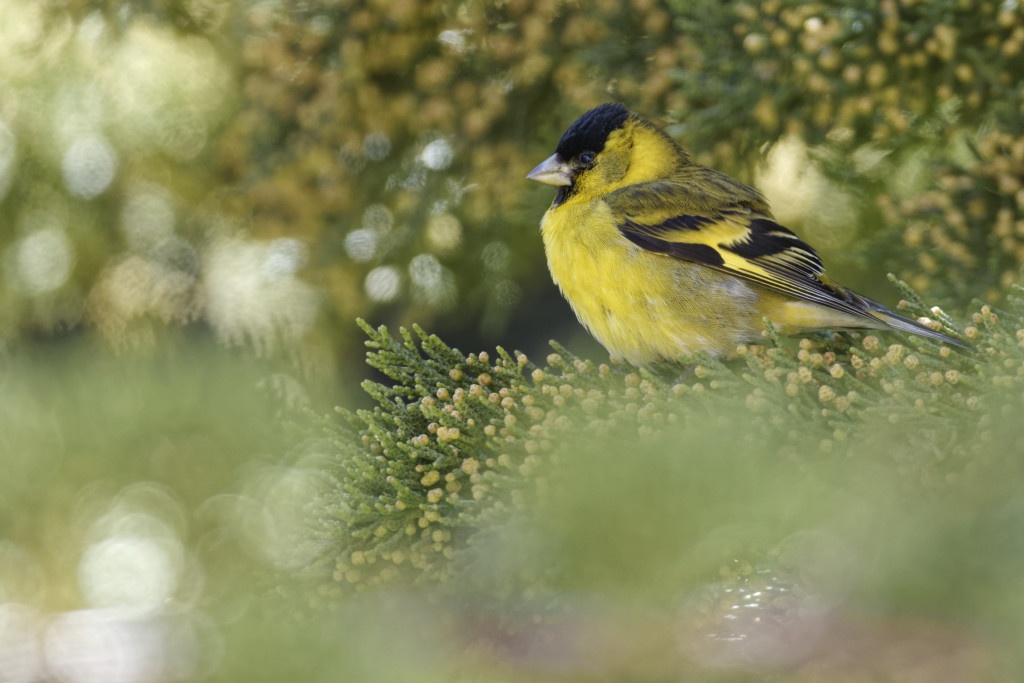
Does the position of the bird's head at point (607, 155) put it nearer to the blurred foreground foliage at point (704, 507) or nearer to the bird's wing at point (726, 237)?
the bird's wing at point (726, 237)

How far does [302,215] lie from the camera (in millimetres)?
1271

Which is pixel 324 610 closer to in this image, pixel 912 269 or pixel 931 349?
pixel 931 349

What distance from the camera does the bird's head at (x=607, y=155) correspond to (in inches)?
43.9

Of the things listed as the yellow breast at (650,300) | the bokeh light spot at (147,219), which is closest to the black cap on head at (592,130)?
the yellow breast at (650,300)

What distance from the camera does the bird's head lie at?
1.12 m

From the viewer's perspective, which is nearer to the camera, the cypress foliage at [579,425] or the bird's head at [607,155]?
the cypress foliage at [579,425]

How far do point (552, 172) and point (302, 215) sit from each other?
326mm

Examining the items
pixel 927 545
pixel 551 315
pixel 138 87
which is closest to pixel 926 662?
pixel 927 545

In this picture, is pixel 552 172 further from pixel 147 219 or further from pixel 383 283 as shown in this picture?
pixel 147 219

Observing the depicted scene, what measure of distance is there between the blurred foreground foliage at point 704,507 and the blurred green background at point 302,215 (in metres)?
0.02

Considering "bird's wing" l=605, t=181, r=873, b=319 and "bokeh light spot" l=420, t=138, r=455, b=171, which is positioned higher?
"bokeh light spot" l=420, t=138, r=455, b=171

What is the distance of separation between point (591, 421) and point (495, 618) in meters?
0.16

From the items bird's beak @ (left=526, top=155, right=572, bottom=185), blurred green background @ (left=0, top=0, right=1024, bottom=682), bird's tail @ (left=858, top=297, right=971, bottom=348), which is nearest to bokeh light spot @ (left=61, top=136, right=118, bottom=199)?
blurred green background @ (left=0, top=0, right=1024, bottom=682)

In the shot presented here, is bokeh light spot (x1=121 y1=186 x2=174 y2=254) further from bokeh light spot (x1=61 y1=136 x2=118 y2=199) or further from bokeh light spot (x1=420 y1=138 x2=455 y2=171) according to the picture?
bokeh light spot (x1=420 y1=138 x2=455 y2=171)
